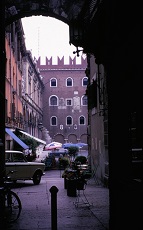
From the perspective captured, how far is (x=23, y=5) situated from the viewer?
14766 millimetres

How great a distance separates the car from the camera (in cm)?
1550

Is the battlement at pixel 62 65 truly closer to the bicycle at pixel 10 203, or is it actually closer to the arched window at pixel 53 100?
the arched window at pixel 53 100

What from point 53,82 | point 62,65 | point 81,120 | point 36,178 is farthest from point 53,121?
point 36,178

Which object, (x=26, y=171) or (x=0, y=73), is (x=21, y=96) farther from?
(x=0, y=73)

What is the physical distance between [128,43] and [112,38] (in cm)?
88

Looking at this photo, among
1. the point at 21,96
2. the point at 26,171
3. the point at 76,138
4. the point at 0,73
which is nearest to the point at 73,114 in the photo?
the point at 76,138

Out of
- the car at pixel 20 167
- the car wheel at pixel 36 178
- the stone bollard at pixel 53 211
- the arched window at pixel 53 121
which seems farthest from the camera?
the arched window at pixel 53 121

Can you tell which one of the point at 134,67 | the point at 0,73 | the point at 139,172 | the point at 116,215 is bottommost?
the point at 116,215

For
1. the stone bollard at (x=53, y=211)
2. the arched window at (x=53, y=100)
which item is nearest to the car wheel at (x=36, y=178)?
the stone bollard at (x=53, y=211)

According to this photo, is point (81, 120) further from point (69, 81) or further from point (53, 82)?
point (53, 82)

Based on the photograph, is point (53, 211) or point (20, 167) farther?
point (20, 167)

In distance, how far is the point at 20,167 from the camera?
1578 centimetres

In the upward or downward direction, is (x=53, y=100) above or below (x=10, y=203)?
above

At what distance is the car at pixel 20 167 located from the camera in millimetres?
15500
